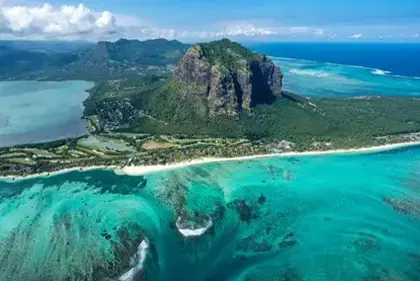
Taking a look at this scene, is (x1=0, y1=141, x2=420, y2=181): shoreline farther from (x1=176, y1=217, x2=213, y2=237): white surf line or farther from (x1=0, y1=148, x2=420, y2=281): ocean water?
(x1=176, y1=217, x2=213, y2=237): white surf line

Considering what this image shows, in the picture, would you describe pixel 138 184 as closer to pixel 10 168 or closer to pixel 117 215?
pixel 117 215

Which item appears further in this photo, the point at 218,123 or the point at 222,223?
the point at 218,123

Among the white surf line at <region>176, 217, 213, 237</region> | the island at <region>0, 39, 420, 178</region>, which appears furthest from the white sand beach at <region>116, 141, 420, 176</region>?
the white surf line at <region>176, 217, 213, 237</region>

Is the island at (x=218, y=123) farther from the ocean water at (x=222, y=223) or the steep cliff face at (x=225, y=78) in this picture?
the ocean water at (x=222, y=223)

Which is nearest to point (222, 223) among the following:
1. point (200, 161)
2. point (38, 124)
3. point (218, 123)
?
point (200, 161)

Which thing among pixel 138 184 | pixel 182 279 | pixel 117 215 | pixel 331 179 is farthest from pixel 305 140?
pixel 182 279

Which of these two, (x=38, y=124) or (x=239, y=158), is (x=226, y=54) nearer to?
(x=239, y=158)

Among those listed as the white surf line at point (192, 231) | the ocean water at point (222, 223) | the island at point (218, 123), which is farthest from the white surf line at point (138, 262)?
the island at point (218, 123)
